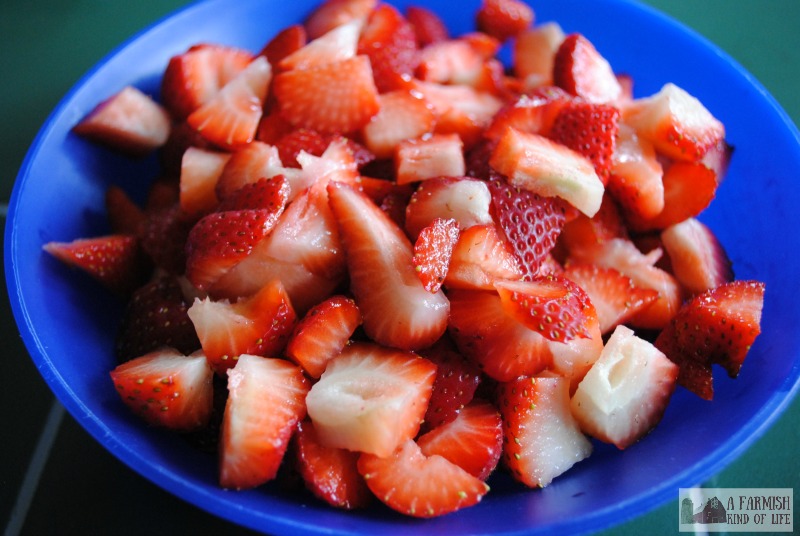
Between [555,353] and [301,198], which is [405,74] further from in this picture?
[555,353]

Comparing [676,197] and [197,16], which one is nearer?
[676,197]

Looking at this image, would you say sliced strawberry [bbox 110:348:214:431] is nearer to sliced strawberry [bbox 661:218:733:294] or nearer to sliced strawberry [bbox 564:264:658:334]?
sliced strawberry [bbox 564:264:658:334]

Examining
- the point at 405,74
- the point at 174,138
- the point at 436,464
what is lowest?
the point at 436,464


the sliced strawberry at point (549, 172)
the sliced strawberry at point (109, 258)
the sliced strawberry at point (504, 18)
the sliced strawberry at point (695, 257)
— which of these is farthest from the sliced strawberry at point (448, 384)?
the sliced strawberry at point (504, 18)

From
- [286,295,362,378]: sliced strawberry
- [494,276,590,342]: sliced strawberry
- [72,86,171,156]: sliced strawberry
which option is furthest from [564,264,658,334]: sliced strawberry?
[72,86,171,156]: sliced strawberry

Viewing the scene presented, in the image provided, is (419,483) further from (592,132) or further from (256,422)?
(592,132)

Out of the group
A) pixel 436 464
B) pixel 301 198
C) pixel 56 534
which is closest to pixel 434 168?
pixel 301 198
